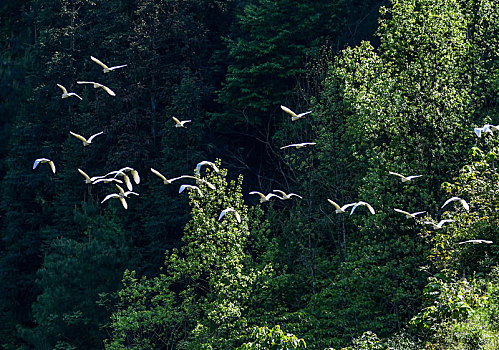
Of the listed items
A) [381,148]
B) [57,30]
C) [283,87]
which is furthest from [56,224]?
[381,148]

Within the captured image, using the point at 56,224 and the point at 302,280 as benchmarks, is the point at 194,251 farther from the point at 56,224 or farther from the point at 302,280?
the point at 56,224

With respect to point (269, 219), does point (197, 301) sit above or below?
below

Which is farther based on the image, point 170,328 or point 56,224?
point 56,224

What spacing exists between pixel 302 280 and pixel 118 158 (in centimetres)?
1243

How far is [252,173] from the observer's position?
4222 centimetres

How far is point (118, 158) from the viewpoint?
4056 cm

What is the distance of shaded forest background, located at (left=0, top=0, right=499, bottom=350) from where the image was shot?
29516 millimetres

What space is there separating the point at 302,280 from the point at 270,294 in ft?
5.00

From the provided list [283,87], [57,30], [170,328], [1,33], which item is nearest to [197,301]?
[170,328]

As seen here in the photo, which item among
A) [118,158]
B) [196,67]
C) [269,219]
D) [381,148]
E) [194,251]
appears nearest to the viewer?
[381,148]

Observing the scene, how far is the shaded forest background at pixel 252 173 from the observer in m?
29.5

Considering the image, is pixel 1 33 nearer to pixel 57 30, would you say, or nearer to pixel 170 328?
pixel 57 30

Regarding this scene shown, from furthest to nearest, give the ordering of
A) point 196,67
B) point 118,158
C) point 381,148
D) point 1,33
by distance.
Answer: point 1,33 < point 196,67 < point 118,158 < point 381,148

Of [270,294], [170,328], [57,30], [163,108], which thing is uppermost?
[57,30]
